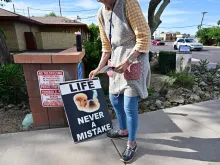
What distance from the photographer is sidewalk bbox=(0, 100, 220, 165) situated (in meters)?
1.86

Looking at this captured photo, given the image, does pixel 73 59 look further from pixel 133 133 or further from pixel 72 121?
pixel 133 133

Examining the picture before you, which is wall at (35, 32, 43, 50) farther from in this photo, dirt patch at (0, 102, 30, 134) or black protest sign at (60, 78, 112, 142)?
black protest sign at (60, 78, 112, 142)

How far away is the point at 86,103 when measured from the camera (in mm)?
2137

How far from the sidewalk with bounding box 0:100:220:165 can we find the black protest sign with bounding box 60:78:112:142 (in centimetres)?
15

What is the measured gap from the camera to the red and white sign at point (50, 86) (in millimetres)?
2210

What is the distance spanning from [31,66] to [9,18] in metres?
10.3

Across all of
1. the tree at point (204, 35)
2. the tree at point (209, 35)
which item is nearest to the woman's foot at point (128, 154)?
the tree at point (209, 35)

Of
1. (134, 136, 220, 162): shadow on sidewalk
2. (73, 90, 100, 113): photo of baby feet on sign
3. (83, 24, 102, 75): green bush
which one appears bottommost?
(134, 136, 220, 162): shadow on sidewalk

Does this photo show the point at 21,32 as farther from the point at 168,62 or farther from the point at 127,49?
the point at 127,49

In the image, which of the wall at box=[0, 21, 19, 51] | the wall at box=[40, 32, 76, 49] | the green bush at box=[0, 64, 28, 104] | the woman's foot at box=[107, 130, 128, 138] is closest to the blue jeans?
the woman's foot at box=[107, 130, 128, 138]

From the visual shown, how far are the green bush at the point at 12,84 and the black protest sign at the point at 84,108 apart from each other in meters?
1.42

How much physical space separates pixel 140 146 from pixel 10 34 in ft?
38.0

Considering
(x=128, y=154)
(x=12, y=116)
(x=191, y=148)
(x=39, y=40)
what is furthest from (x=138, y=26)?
(x=39, y=40)

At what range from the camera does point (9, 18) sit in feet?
34.8
